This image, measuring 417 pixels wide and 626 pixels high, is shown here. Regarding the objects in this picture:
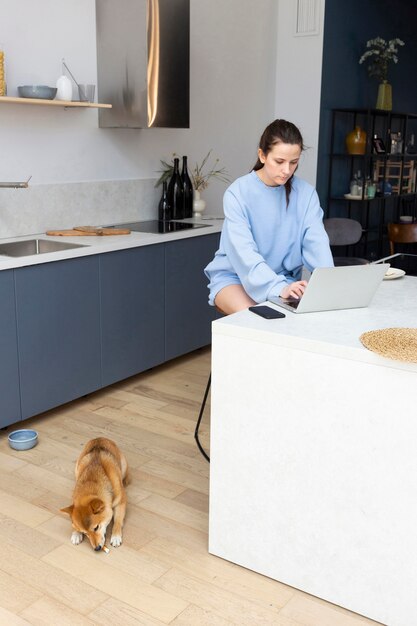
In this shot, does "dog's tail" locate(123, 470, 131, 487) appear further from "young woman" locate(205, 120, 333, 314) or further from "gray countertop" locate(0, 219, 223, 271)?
"gray countertop" locate(0, 219, 223, 271)

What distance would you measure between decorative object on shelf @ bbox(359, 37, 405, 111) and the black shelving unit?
12cm

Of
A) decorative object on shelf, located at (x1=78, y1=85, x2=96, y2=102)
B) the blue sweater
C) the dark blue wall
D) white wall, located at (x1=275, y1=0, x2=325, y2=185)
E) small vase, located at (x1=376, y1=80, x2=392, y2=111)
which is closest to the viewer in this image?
the blue sweater

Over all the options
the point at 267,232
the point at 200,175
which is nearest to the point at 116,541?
the point at 267,232

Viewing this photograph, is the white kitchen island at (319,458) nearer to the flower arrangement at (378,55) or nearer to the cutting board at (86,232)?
the cutting board at (86,232)

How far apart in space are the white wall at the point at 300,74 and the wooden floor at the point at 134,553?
9.68 ft

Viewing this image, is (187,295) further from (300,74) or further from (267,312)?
(300,74)

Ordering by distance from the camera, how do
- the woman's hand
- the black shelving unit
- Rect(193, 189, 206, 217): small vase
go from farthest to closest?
the black shelving unit < Rect(193, 189, 206, 217): small vase < the woman's hand

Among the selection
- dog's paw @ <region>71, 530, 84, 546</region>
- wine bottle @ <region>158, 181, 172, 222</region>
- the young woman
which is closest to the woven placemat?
the young woman

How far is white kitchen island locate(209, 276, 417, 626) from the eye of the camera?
5.85 ft

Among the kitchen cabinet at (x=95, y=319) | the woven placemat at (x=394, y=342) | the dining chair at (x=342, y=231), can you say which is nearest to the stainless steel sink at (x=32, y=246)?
the kitchen cabinet at (x=95, y=319)

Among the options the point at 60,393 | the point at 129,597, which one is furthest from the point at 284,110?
the point at 129,597

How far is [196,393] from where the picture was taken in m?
3.68

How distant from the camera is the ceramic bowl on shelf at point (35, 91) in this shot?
10.8ft

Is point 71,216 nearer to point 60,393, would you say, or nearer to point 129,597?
point 60,393
